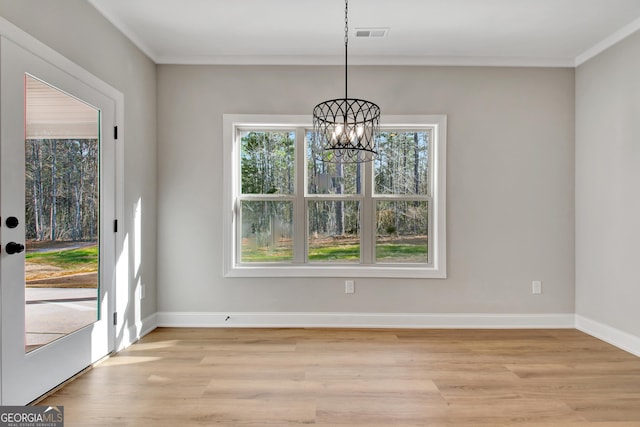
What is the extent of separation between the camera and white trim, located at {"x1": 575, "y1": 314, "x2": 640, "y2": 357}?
10.1 feet

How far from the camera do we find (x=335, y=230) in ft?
12.9

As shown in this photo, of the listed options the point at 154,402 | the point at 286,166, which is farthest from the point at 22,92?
the point at 286,166

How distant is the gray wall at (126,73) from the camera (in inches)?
90.0

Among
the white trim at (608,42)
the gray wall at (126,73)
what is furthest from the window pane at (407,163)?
the gray wall at (126,73)

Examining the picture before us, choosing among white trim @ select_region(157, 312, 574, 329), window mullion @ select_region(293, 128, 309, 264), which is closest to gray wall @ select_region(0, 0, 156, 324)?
white trim @ select_region(157, 312, 574, 329)

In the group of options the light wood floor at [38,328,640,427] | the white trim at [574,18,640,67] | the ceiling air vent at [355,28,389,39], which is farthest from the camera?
the ceiling air vent at [355,28,389,39]

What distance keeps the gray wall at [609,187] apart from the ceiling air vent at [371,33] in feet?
6.76

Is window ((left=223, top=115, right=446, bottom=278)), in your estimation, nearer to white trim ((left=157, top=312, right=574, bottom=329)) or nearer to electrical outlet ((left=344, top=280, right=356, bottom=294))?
electrical outlet ((left=344, top=280, right=356, bottom=294))

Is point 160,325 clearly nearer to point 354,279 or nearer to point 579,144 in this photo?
point 354,279

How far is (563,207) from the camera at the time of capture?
376cm

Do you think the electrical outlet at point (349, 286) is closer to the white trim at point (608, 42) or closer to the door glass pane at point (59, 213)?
the door glass pane at point (59, 213)

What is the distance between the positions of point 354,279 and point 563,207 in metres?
2.23

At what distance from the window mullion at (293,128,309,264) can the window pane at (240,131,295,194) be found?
7 cm
